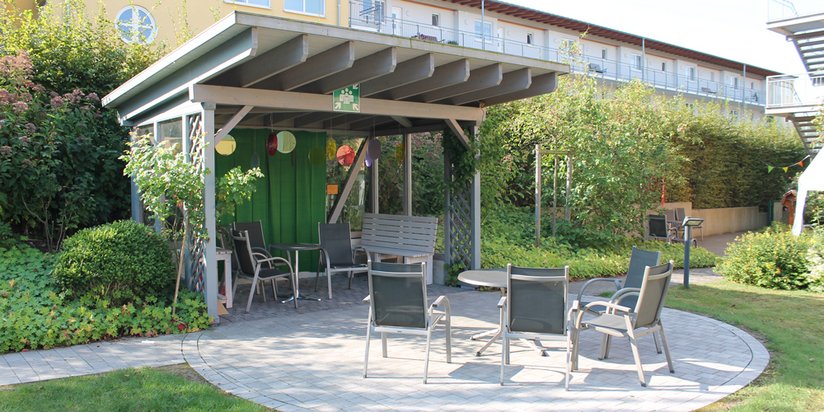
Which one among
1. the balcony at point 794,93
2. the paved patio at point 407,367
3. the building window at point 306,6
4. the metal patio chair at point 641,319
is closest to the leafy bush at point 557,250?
the paved patio at point 407,367

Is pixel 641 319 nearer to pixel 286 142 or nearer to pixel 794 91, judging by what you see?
pixel 286 142

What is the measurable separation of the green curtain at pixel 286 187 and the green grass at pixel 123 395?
182 inches

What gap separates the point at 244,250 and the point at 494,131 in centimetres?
390

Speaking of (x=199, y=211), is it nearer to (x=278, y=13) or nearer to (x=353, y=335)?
(x=353, y=335)

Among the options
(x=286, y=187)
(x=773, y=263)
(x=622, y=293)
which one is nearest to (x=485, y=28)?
(x=286, y=187)

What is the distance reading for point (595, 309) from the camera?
18.8 feet

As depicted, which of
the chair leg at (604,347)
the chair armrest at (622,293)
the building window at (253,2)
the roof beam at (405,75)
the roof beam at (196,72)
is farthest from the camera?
the building window at (253,2)

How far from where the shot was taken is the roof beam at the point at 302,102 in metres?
6.54

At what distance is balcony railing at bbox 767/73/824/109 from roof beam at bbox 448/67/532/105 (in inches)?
509

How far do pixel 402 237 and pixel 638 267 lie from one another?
4.11 meters

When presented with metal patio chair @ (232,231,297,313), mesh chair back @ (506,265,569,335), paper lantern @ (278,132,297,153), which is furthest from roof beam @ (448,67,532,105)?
mesh chair back @ (506,265,569,335)

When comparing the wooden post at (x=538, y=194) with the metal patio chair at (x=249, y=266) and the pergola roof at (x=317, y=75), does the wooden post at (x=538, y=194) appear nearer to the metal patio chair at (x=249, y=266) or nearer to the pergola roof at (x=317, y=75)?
the pergola roof at (x=317, y=75)

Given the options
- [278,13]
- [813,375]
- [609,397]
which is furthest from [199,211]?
[278,13]

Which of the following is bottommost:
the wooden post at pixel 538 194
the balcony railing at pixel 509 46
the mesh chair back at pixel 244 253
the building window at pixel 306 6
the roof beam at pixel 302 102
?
the mesh chair back at pixel 244 253
